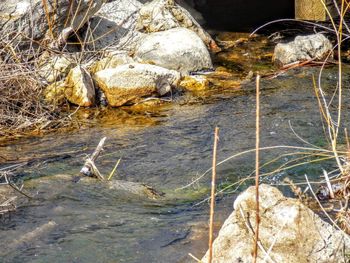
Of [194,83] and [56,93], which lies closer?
[56,93]

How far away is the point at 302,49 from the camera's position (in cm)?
977

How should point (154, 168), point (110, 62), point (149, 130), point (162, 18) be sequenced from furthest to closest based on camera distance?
1. point (162, 18)
2. point (110, 62)
3. point (149, 130)
4. point (154, 168)

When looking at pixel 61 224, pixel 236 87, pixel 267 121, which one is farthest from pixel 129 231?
pixel 236 87

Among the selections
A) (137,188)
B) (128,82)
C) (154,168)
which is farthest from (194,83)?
(137,188)

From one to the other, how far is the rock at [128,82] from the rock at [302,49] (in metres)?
2.14

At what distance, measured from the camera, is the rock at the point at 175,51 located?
9.33m

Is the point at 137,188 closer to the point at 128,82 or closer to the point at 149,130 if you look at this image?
the point at 149,130

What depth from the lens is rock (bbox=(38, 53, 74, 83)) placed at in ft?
27.8

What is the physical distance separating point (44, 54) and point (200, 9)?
6054 mm

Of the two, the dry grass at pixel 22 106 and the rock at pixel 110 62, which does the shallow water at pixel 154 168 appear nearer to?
the dry grass at pixel 22 106

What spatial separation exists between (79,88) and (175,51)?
1.73 m

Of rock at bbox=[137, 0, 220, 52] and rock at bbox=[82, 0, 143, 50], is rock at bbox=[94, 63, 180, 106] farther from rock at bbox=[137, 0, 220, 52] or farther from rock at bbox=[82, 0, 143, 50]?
rock at bbox=[137, 0, 220, 52]

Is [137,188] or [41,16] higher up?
[41,16]

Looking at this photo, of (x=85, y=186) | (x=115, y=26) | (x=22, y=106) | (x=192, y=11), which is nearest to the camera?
(x=85, y=186)
